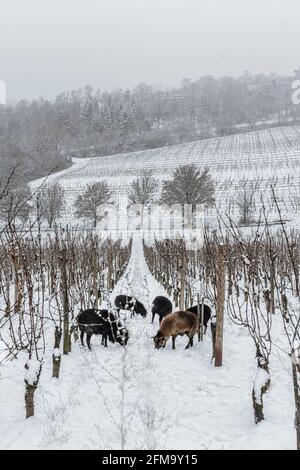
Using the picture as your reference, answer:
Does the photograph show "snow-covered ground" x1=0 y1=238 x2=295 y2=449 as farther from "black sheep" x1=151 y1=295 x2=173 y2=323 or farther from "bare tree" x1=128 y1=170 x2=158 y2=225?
"bare tree" x1=128 y1=170 x2=158 y2=225

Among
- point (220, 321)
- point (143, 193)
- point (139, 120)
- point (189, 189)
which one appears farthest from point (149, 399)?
point (139, 120)

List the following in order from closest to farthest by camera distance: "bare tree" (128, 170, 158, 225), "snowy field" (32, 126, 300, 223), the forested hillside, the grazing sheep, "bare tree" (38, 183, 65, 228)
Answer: the grazing sheep < "bare tree" (38, 183, 65, 228) < "snowy field" (32, 126, 300, 223) < "bare tree" (128, 170, 158, 225) < the forested hillside

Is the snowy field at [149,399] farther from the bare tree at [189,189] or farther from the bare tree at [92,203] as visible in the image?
the bare tree at [92,203]

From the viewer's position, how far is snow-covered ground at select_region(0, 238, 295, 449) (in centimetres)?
367

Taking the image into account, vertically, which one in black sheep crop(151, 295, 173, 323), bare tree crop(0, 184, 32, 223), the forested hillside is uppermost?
the forested hillside

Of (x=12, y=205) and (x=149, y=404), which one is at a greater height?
(x=12, y=205)

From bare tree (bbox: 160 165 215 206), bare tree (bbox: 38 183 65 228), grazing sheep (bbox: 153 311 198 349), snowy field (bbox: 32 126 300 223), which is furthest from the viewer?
snowy field (bbox: 32 126 300 223)

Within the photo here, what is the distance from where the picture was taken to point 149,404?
456 cm

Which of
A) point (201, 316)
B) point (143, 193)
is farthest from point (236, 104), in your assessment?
point (201, 316)

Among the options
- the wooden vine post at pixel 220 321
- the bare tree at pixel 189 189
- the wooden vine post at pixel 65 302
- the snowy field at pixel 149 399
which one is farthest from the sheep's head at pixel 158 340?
the bare tree at pixel 189 189

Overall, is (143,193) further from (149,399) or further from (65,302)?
(149,399)

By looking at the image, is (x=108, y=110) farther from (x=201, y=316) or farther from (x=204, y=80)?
(x=201, y=316)

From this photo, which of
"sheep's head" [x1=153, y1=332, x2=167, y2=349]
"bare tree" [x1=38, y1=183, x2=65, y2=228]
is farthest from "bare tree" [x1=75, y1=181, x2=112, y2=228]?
"sheep's head" [x1=153, y1=332, x2=167, y2=349]

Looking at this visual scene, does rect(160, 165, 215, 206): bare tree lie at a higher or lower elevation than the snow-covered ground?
higher
